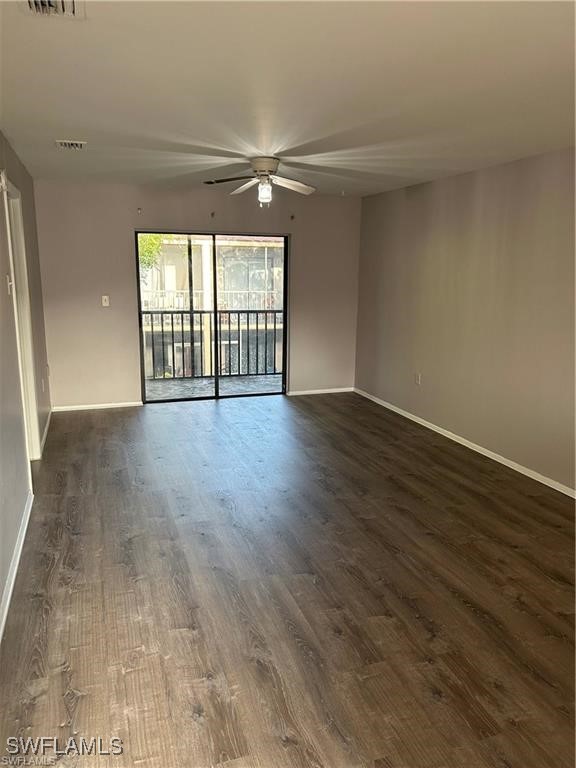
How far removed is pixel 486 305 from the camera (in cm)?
450

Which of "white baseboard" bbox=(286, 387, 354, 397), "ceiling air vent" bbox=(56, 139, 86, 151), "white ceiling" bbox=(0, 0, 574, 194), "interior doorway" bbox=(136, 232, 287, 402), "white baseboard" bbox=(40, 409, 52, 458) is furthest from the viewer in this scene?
"white baseboard" bbox=(286, 387, 354, 397)

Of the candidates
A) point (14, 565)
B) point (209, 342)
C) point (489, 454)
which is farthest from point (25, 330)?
point (489, 454)

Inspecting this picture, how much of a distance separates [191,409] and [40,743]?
4.30 meters

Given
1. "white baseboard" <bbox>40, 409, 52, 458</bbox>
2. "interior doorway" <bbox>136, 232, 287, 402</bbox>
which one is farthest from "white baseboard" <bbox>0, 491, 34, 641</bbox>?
"interior doorway" <bbox>136, 232, 287, 402</bbox>

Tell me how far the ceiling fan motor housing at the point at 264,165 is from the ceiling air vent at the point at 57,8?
2233mm

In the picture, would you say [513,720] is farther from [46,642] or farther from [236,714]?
[46,642]

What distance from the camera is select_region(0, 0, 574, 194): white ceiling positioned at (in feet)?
5.98

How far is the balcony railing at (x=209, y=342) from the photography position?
660cm

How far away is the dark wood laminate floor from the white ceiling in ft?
7.74

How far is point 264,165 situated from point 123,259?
2.42 metres

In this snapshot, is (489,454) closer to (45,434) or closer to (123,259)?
(45,434)

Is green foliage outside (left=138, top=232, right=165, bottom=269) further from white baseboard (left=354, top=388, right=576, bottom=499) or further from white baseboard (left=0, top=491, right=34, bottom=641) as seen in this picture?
white baseboard (left=0, top=491, right=34, bottom=641)

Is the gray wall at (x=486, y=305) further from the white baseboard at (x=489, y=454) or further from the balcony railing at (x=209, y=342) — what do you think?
the balcony railing at (x=209, y=342)

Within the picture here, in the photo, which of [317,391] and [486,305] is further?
[317,391]
